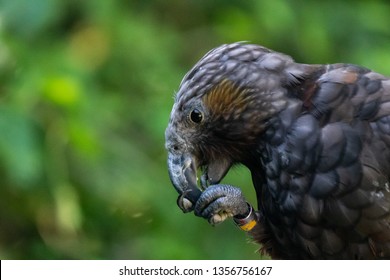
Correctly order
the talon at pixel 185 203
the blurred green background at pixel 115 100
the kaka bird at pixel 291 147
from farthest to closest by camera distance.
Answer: the blurred green background at pixel 115 100, the talon at pixel 185 203, the kaka bird at pixel 291 147

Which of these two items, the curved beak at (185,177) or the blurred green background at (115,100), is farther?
the blurred green background at (115,100)

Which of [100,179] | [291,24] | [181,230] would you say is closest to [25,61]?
[100,179]

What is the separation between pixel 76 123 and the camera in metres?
3.60

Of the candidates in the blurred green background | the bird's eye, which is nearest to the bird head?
the bird's eye

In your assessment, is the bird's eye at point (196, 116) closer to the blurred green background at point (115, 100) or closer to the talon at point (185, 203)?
the talon at point (185, 203)

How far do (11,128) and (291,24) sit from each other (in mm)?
1601

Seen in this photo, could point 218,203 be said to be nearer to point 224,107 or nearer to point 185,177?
point 185,177

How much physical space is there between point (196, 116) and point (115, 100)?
1462 millimetres

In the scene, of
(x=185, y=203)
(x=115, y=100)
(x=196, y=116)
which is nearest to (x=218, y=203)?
(x=185, y=203)

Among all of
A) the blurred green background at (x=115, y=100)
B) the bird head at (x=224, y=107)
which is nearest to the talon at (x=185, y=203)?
the bird head at (x=224, y=107)

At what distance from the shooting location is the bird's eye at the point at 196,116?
2707mm

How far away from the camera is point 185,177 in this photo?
2.70 metres
